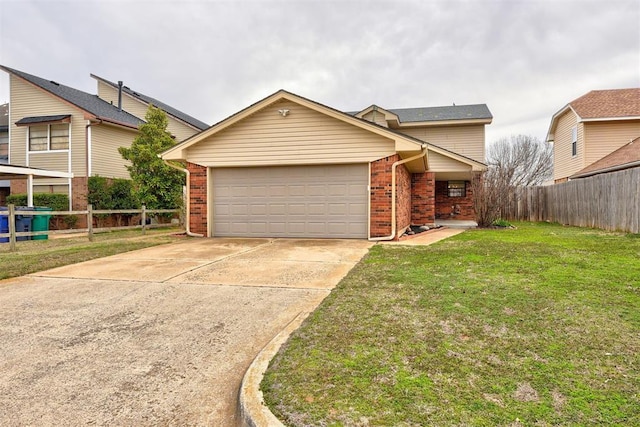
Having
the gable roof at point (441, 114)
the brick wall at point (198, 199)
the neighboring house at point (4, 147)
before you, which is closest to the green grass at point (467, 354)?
the brick wall at point (198, 199)

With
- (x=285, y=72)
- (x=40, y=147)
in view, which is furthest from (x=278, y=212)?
(x=40, y=147)

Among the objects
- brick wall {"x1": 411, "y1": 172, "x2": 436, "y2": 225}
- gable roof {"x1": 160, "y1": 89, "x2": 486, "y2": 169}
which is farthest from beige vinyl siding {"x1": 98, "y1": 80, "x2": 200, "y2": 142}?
brick wall {"x1": 411, "y1": 172, "x2": 436, "y2": 225}

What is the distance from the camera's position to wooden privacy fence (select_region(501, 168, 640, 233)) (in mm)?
11023

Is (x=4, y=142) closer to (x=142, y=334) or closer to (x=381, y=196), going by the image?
(x=381, y=196)

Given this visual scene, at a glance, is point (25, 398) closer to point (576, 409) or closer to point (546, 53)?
point (576, 409)

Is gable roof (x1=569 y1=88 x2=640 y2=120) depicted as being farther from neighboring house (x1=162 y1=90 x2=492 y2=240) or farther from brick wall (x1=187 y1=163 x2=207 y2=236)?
brick wall (x1=187 y1=163 x2=207 y2=236)

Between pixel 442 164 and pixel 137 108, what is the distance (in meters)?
17.7

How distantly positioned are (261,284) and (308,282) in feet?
2.23

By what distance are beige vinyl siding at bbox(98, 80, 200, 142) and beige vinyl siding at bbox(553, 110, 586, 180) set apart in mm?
20721

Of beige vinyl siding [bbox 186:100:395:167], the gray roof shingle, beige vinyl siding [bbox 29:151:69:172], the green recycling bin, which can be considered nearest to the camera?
beige vinyl siding [bbox 186:100:395:167]

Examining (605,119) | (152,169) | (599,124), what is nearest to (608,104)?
(599,124)

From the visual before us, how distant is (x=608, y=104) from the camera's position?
18.7 meters

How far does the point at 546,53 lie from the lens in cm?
1599

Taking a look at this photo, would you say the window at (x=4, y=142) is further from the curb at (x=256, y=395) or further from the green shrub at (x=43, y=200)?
the curb at (x=256, y=395)
